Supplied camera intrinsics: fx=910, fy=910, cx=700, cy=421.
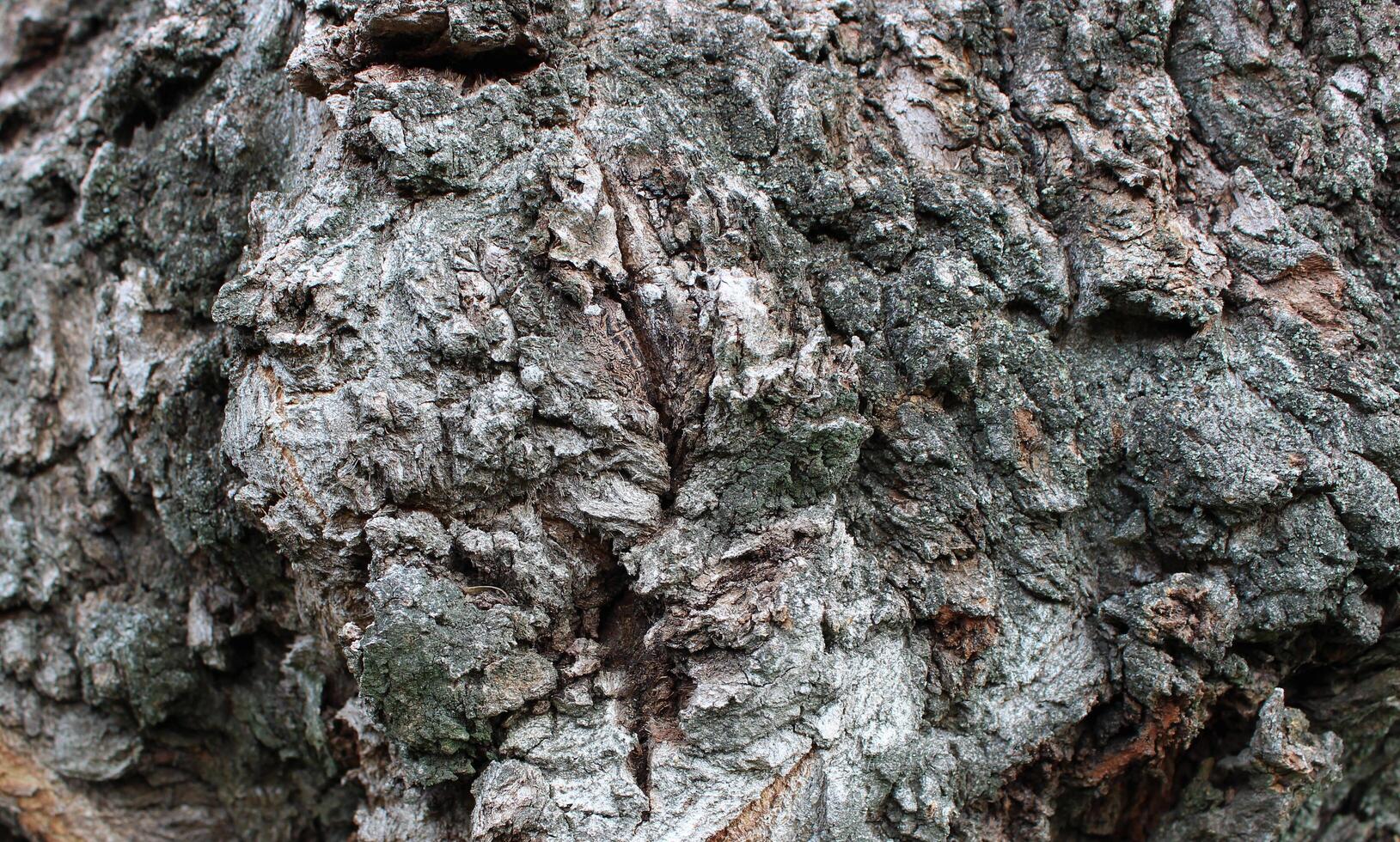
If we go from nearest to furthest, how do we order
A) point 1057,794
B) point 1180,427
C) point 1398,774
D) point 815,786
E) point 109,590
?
1. point 815,786
2. point 1180,427
3. point 1057,794
4. point 1398,774
5. point 109,590

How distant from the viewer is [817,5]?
8.60ft

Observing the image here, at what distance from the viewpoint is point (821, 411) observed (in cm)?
222

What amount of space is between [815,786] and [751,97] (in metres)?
1.79

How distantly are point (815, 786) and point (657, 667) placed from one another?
48 centimetres

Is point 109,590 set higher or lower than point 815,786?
Result: lower

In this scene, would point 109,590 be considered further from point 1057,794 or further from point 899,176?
point 1057,794

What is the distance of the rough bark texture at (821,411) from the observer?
2209 mm

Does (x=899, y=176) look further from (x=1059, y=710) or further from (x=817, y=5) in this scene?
(x=1059, y=710)

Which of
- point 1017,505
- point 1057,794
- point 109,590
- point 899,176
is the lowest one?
point 109,590

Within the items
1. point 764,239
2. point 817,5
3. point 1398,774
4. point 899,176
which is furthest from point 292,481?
point 1398,774

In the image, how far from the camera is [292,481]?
7.34ft

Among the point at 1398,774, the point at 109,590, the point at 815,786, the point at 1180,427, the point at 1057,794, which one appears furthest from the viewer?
the point at 109,590

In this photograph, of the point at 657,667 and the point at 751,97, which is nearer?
the point at 657,667

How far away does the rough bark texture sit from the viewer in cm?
221
